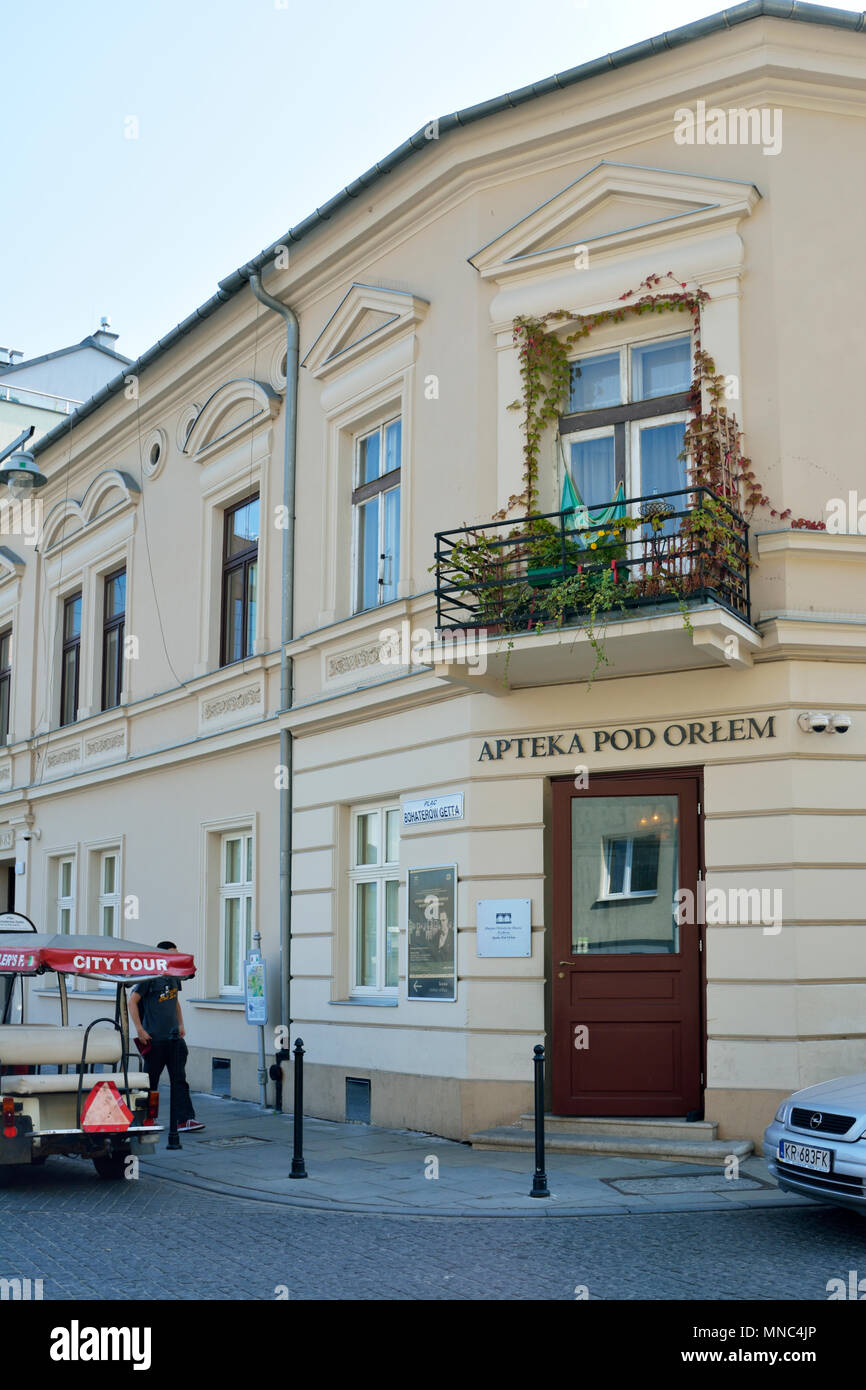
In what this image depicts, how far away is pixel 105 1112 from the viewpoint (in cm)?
1025

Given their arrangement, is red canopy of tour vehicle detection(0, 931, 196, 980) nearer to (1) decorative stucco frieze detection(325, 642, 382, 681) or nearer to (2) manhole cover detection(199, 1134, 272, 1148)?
(2) manhole cover detection(199, 1134, 272, 1148)

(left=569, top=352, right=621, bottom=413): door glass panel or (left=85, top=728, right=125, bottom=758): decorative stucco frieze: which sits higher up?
(left=569, top=352, right=621, bottom=413): door glass panel

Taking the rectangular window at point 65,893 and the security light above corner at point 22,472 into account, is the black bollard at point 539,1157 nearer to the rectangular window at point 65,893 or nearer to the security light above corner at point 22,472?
the security light above corner at point 22,472

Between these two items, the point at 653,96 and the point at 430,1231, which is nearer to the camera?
the point at 430,1231

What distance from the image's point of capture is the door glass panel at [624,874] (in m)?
11.6

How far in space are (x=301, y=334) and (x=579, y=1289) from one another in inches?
449

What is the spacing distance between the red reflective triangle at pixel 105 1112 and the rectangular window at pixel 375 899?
3661 mm

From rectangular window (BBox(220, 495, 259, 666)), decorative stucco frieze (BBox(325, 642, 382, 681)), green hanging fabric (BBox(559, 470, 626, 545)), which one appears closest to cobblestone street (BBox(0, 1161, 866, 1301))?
green hanging fabric (BBox(559, 470, 626, 545))

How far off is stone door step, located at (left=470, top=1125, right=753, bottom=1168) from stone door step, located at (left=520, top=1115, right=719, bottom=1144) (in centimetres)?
5

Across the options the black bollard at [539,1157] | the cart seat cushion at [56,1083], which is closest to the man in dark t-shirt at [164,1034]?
the cart seat cushion at [56,1083]

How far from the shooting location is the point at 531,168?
41.6 ft

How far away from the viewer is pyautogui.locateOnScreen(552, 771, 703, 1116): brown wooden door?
11.3m
